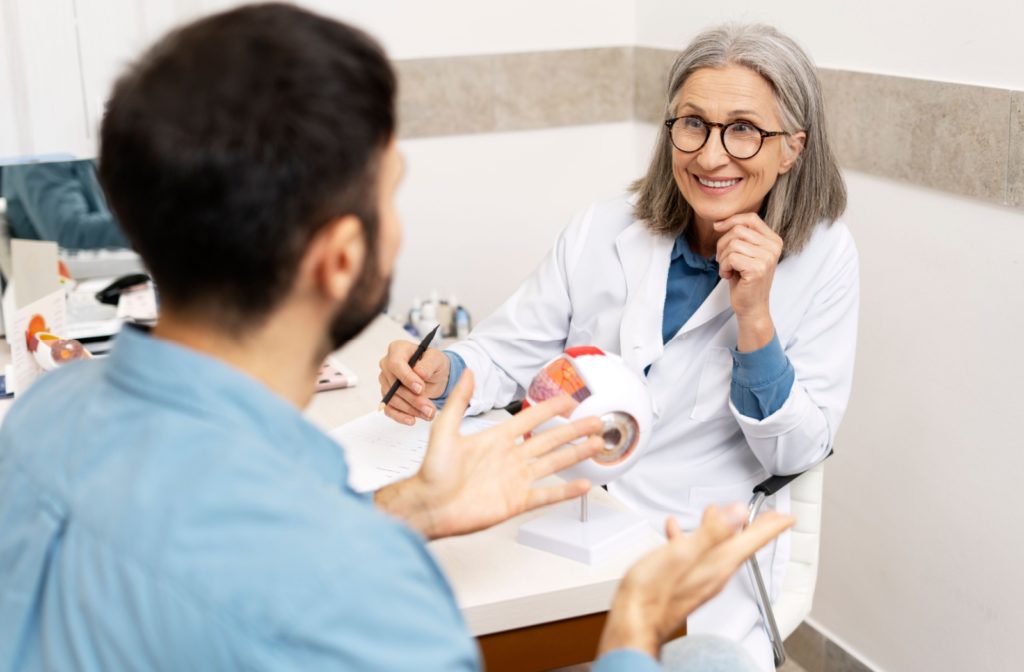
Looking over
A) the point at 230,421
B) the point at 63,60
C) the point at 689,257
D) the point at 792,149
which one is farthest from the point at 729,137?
the point at 63,60

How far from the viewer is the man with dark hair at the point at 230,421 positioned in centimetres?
85

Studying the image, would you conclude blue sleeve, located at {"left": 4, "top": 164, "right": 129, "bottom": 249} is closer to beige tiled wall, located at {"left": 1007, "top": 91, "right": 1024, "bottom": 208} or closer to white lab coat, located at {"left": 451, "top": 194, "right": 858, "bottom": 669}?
white lab coat, located at {"left": 451, "top": 194, "right": 858, "bottom": 669}

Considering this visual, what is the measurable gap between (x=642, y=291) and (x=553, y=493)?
2.66 feet

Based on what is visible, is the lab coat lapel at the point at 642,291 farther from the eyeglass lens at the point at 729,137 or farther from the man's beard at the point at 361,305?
the man's beard at the point at 361,305

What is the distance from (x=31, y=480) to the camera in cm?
96

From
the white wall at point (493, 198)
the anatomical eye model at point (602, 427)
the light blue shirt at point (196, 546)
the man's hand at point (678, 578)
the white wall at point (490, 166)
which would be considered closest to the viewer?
the light blue shirt at point (196, 546)

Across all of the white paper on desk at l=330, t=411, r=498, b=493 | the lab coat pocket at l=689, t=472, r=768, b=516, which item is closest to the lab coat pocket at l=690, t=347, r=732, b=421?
the lab coat pocket at l=689, t=472, r=768, b=516

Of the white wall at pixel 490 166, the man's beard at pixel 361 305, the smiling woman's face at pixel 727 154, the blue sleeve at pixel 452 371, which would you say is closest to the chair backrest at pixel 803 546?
the smiling woman's face at pixel 727 154

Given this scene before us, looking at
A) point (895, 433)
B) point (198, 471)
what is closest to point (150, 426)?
point (198, 471)

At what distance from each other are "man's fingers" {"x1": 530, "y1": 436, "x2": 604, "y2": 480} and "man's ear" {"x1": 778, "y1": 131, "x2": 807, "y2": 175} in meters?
0.78

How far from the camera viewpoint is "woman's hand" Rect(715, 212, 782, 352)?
1.81 meters

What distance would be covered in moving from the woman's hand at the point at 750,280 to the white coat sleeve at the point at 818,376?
4.2 inches

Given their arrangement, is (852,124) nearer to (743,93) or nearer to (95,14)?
(743,93)

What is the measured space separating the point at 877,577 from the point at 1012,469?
1.76 ft
